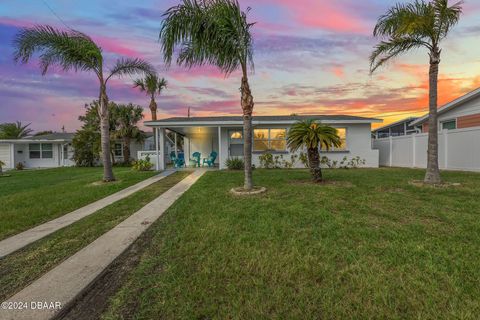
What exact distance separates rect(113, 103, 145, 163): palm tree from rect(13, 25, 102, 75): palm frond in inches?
510

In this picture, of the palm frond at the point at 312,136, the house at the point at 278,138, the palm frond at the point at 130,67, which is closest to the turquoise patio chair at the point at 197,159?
the house at the point at 278,138

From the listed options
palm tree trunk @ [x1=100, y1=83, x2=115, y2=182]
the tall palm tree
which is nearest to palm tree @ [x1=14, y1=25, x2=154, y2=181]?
palm tree trunk @ [x1=100, y1=83, x2=115, y2=182]

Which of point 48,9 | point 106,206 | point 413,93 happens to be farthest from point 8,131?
point 413,93

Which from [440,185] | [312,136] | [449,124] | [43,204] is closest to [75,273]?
[43,204]

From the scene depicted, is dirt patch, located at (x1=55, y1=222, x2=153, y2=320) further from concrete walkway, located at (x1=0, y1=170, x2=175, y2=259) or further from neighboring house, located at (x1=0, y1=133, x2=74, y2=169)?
neighboring house, located at (x1=0, y1=133, x2=74, y2=169)

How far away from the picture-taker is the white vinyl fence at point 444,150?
1131cm

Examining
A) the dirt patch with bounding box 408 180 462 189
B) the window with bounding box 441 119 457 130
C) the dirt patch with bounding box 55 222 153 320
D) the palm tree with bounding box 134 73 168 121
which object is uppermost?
the palm tree with bounding box 134 73 168 121

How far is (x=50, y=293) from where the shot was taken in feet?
8.93

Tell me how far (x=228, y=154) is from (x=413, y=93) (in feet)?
41.9

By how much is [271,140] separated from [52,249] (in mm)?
12882

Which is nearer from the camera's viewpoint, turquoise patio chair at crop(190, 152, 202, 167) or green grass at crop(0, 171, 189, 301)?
green grass at crop(0, 171, 189, 301)

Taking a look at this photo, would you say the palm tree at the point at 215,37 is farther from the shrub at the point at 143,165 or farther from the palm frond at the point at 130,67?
the shrub at the point at 143,165

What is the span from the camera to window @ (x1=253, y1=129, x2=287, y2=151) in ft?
51.6

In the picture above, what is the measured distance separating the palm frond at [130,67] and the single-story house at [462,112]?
51.1 feet
